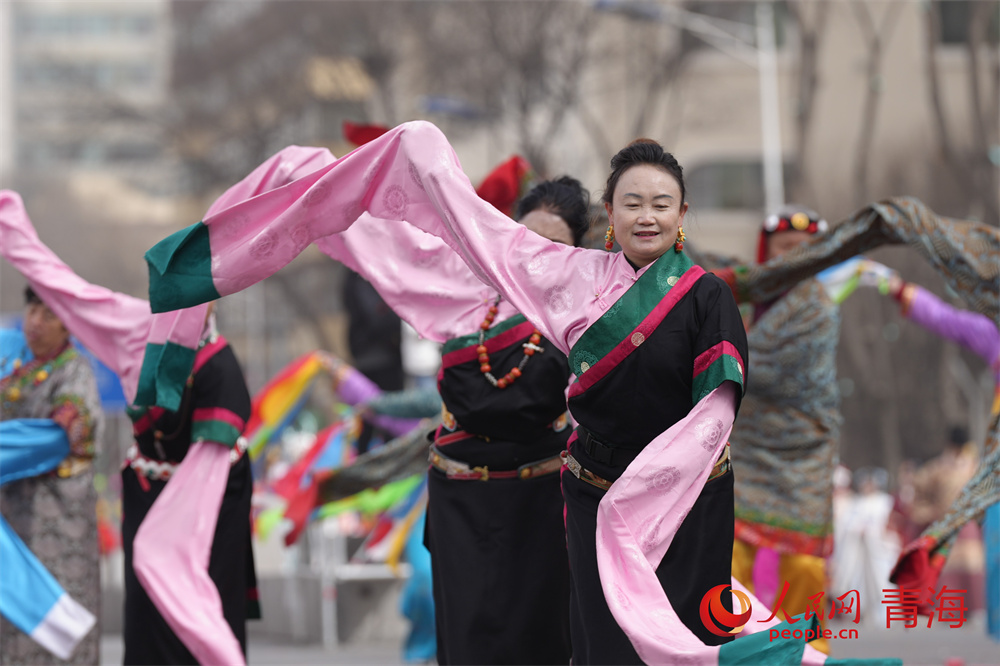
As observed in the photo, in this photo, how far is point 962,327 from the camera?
7.43 m

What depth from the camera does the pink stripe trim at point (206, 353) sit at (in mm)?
5512

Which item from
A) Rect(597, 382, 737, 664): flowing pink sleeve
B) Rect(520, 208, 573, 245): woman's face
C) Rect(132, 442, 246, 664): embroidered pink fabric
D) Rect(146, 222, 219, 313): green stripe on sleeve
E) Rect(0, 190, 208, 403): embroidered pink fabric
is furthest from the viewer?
Rect(0, 190, 208, 403): embroidered pink fabric

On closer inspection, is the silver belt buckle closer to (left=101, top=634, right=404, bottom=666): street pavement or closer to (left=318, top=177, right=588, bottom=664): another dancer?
(left=318, top=177, right=588, bottom=664): another dancer

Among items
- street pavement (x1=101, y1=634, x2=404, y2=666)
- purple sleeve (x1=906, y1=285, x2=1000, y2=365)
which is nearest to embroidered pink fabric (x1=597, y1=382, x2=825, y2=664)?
purple sleeve (x1=906, y1=285, x2=1000, y2=365)

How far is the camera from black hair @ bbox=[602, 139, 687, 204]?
402cm

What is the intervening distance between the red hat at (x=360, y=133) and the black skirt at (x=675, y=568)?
2.19 m

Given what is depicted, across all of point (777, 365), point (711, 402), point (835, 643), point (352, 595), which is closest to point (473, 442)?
point (711, 402)

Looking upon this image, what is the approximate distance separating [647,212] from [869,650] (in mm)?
4915

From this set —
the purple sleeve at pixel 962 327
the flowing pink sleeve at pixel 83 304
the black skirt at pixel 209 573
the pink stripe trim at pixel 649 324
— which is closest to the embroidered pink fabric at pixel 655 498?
the pink stripe trim at pixel 649 324

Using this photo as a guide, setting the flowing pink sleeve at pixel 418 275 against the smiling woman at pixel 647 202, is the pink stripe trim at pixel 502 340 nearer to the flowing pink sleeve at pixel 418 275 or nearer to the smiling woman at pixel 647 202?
the flowing pink sleeve at pixel 418 275

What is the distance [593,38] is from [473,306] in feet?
57.4

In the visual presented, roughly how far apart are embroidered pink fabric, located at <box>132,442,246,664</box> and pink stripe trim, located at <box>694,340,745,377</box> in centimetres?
213

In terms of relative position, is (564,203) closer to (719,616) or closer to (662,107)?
(719,616)

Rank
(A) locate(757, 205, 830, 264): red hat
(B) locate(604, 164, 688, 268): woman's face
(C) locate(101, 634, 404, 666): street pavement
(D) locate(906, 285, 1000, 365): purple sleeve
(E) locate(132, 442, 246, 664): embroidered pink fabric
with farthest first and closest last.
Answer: (C) locate(101, 634, 404, 666): street pavement
(D) locate(906, 285, 1000, 365): purple sleeve
(A) locate(757, 205, 830, 264): red hat
(E) locate(132, 442, 246, 664): embroidered pink fabric
(B) locate(604, 164, 688, 268): woman's face
